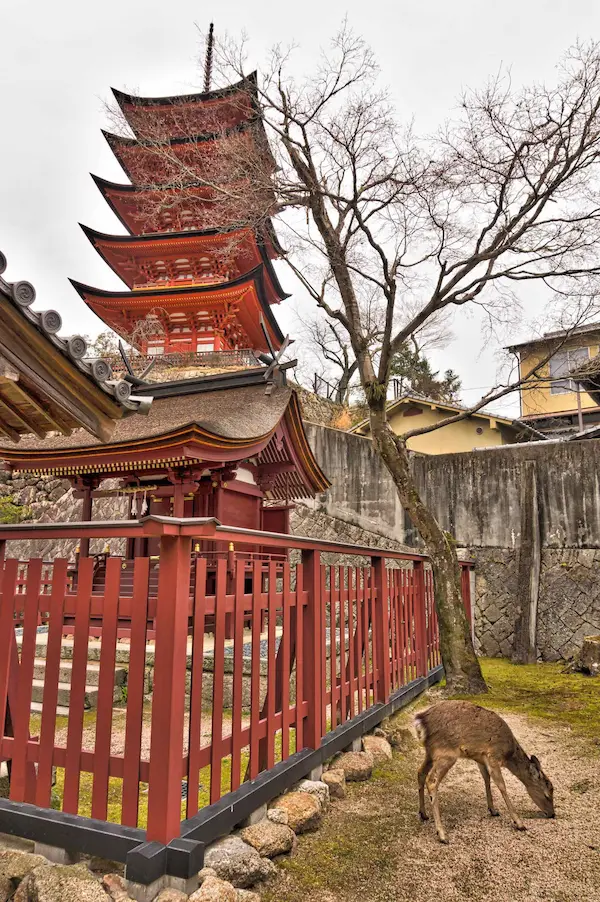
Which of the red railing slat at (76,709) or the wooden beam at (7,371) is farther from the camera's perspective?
the wooden beam at (7,371)

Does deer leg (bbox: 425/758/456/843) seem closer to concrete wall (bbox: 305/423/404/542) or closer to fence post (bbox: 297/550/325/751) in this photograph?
fence post (bbox: 297/550/325/751)

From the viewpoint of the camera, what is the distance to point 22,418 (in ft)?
11.5

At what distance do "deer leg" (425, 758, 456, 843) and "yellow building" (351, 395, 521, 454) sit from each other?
18538 millimetres

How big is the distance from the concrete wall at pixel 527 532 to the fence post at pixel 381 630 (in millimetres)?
5938

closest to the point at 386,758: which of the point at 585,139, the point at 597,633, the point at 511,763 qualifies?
the point at 511,763

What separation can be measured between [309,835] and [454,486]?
30.9ft

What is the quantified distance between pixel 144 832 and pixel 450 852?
1.58 meters

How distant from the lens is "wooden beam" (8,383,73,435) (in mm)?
3166

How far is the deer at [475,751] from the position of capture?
124 inches

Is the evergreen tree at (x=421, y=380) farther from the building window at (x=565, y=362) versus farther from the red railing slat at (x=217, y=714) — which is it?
the red railing slat at (x=217, y=714)

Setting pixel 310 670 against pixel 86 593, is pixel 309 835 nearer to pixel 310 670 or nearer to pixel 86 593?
pixel 310 670

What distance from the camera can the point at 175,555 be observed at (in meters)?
2.36

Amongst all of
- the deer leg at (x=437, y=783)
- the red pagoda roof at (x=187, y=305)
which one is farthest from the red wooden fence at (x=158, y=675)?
the red pagoda roof at (x=187, y=305)

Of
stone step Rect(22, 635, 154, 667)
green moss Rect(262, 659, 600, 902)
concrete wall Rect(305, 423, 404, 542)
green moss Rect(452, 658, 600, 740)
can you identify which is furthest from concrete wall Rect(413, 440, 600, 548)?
stone step Rect(22, 635, 154, 667)
